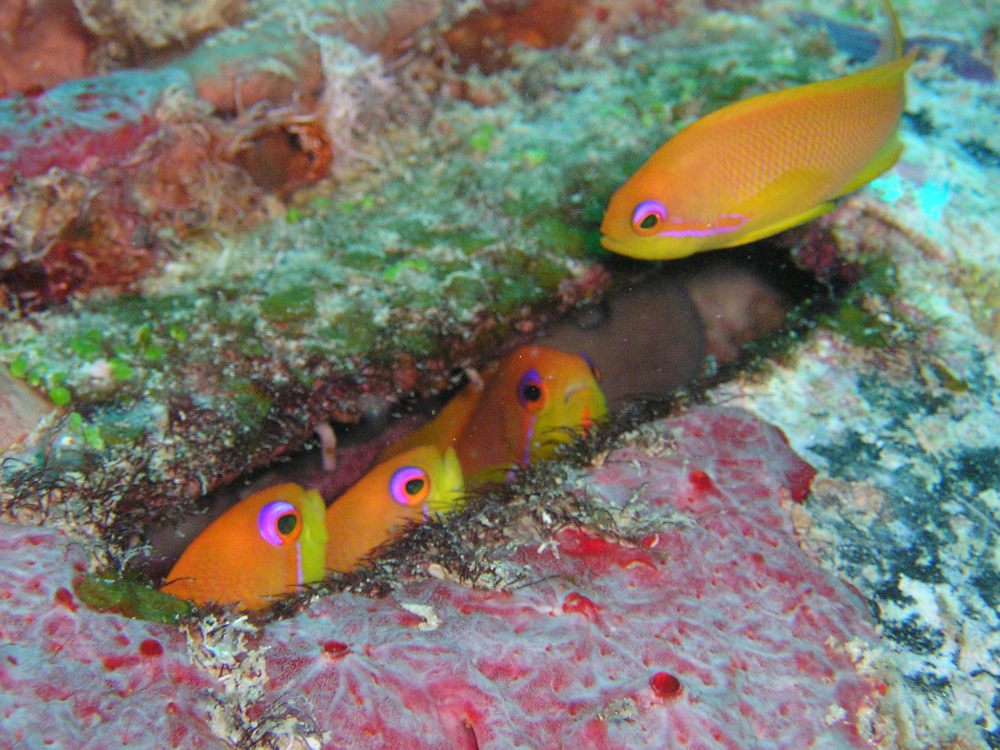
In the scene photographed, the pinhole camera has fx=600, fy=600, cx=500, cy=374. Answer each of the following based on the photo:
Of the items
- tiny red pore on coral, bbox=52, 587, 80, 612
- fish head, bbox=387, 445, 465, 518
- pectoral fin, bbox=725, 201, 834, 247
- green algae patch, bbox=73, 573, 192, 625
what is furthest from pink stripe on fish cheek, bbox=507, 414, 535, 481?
tiny red pore on coral, bbox=52, 587, 80, 612

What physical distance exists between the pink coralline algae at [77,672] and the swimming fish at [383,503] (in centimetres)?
93

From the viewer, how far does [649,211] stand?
2.63 metres

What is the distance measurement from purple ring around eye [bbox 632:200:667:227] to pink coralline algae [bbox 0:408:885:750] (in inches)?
44.6

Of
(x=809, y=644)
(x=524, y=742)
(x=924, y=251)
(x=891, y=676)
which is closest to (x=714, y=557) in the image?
(x=809, y=644)

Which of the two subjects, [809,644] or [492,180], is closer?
[809,644]

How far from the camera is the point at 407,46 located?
4.44 metres

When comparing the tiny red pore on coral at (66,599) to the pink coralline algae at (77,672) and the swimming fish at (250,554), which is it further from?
the swimming fish at (250,554)

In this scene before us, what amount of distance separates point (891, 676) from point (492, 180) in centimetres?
307

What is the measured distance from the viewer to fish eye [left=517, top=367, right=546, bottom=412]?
2.88 meters

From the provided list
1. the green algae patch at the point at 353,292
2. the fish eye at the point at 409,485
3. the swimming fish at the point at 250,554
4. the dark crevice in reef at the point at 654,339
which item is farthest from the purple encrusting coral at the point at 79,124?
the fish eye at the point at 409,485

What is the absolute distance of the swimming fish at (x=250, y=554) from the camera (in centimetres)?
234

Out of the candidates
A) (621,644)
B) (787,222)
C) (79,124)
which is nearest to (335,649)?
(621,644)

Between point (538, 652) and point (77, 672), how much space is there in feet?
3.92

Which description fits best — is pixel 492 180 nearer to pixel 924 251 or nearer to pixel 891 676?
pixel 924 251
